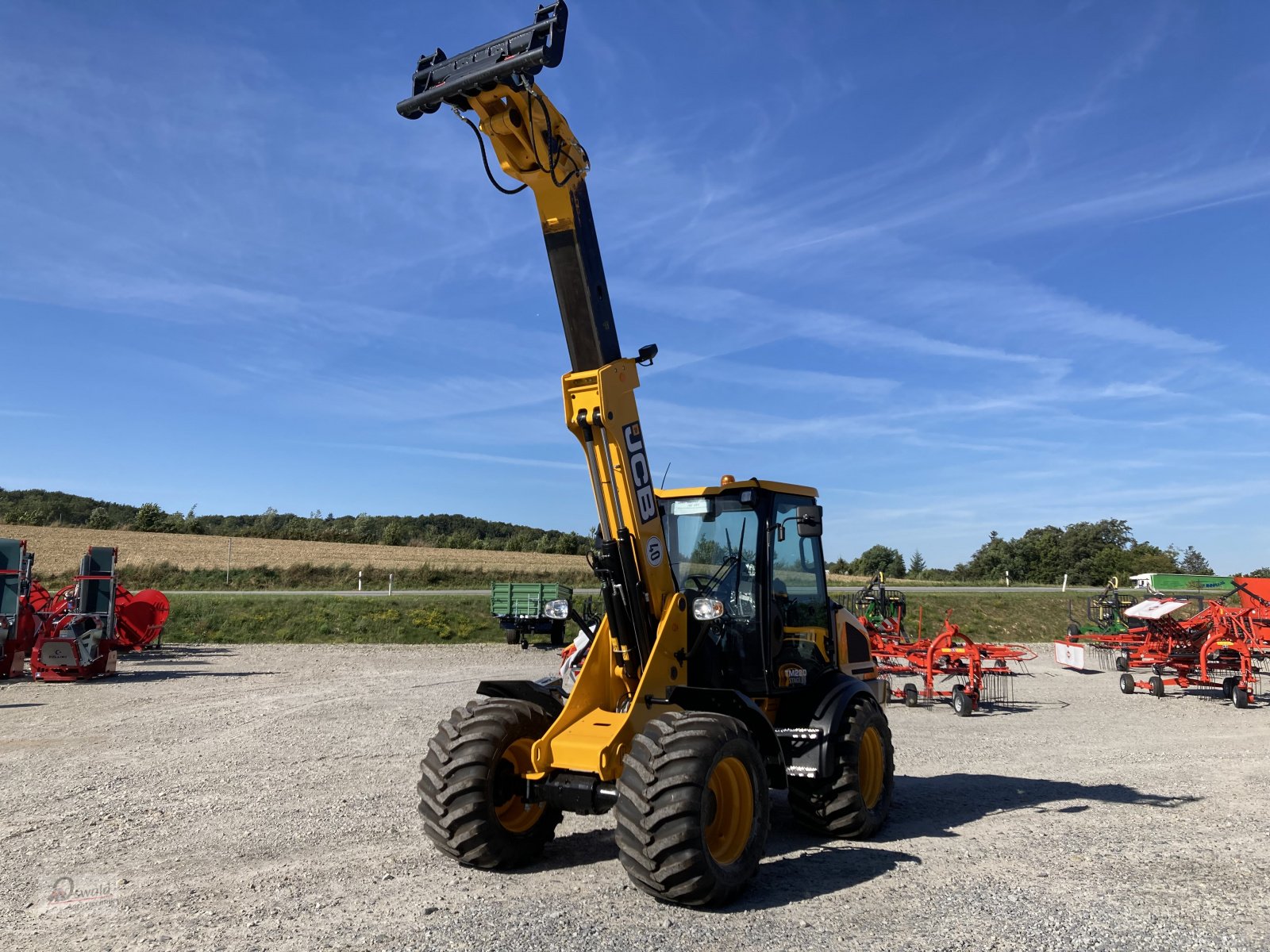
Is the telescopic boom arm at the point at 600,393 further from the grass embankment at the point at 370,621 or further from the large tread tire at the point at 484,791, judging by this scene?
the grass embankment at the point at 370,621

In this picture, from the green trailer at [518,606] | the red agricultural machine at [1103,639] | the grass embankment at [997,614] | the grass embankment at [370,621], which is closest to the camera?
the red agricultural machine at [1103,639]

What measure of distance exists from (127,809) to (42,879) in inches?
78.8

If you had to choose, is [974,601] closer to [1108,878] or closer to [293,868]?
[1108,878]

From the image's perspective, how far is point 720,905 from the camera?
17.7 feet

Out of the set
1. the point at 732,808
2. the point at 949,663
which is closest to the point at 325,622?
the point at 949,663

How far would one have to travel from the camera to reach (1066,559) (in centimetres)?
7406

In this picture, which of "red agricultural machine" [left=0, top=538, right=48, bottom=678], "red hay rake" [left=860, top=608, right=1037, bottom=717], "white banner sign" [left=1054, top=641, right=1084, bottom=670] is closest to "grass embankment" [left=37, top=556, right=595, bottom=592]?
"red agricultural machine" [left=0, top=538, right=48, bottom=678]

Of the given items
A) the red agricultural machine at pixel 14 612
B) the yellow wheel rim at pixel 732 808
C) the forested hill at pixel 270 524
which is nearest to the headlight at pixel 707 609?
the yellow wheel rim at pixel 732 808

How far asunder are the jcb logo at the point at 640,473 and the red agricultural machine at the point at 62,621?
52.1ft

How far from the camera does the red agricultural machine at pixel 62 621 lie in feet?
58.4

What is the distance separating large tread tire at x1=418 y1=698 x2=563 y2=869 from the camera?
5926mm

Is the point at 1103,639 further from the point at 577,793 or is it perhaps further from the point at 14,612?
the point at 14,612

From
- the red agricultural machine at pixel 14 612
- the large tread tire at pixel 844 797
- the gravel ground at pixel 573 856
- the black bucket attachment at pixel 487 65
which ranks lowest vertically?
the gravel ground at pixel 573 856

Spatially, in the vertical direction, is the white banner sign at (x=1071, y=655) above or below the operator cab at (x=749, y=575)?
below
